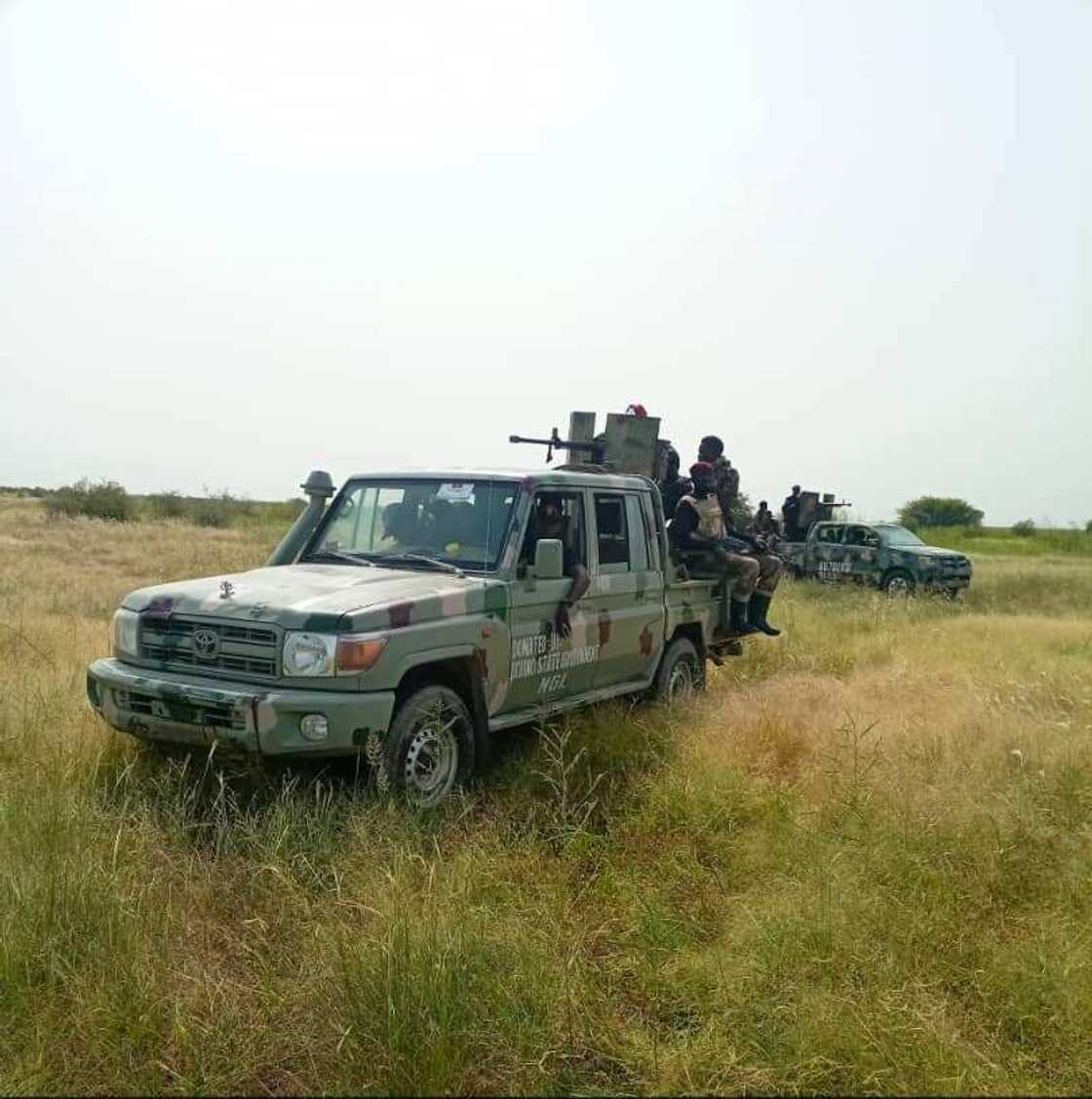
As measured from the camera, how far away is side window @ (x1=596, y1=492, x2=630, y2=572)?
630 centimetres

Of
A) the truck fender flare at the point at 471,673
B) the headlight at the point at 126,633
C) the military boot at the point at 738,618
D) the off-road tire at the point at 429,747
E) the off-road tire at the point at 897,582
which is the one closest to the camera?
the off-road tire at the point at 429,747

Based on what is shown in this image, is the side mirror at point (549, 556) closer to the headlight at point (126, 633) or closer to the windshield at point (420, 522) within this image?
the windshield at point (420, 522)

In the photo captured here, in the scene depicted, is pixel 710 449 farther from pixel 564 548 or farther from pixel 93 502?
pixel 93 502

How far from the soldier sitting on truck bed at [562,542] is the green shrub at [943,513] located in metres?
49.8

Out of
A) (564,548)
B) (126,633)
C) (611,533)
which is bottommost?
(126,633)

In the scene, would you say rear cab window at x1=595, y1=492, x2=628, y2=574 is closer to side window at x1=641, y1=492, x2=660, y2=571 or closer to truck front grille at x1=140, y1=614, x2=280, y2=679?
side window at x1=641, y1=492, x2=660, y2=571

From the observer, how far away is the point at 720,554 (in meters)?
7.77

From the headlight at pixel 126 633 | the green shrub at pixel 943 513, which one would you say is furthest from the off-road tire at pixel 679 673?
the green shrub at pixel 943 513

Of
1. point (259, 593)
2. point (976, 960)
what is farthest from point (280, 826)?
point (976, 960)

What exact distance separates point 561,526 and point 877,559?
1318 cm

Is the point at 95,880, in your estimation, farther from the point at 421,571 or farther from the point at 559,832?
the point at 421,571

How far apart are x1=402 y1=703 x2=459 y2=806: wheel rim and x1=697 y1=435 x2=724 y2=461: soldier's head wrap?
4.42m

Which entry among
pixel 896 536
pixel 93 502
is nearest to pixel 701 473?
pixel 896 536

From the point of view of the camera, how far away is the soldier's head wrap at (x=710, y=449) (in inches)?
334
